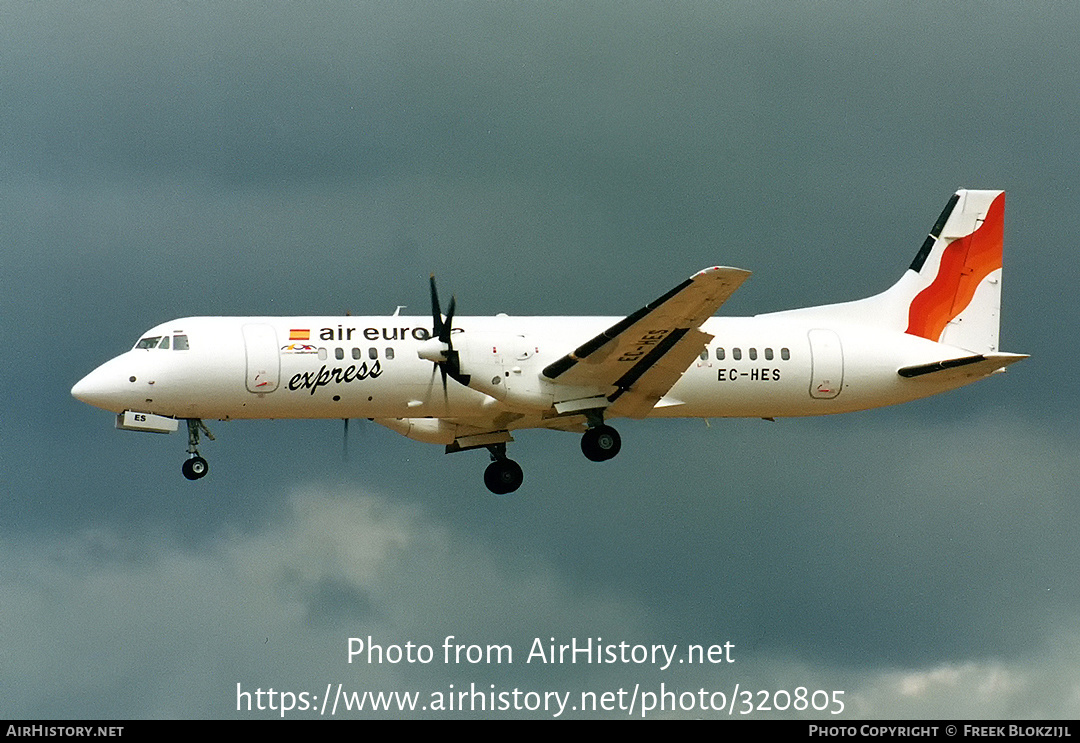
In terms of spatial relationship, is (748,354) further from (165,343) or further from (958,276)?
(165,343)

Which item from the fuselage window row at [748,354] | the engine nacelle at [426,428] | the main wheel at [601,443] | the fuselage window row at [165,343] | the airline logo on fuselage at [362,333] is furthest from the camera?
the engine nacelle at [426,428]

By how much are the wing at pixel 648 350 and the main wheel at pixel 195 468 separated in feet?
24.2

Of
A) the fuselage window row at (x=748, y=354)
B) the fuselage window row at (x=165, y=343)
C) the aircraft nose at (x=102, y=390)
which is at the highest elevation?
the fuselage window row at (x=165, y=343)

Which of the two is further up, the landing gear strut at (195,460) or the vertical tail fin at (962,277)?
the vertical tail fin at (962,277)

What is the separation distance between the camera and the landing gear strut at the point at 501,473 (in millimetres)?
39719

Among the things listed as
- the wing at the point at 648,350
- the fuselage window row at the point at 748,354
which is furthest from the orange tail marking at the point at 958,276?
the wing at the point at 648,350

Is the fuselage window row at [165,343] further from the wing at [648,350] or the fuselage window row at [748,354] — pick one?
the fuselage window row at [748,354]

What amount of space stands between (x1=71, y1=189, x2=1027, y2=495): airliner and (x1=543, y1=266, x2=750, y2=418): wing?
4 cm

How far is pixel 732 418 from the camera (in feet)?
127
